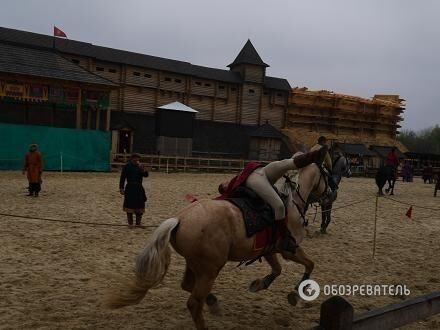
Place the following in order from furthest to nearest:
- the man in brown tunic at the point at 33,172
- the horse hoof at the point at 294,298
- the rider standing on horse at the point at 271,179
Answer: the man in brown tunic at the point at 33,172, the horse hoof at the point at 294,298, the rider standing on horse at the point at 271,179

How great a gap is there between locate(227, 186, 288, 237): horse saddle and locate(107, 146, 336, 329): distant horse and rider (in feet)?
0.13

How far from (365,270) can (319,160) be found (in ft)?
9.22

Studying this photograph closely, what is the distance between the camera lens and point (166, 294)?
16.7 feet

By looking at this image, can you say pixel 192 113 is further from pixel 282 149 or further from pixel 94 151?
pixel 94 151

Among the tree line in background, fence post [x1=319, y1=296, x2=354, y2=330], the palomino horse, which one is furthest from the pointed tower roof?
the tree line in background

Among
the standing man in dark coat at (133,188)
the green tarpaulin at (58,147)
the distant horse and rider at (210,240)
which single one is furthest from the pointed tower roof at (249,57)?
the distant horse and rider at (210,240)

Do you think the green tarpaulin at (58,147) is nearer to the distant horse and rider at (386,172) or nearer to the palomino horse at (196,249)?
the distant horse and rider at (386,172)

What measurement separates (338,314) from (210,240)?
150cm

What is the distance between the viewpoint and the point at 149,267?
12.7ft

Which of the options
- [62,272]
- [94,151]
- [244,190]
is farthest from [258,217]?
[94,151]

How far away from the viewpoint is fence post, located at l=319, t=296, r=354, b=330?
8.98 ft

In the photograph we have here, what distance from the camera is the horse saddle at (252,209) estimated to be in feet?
14.0

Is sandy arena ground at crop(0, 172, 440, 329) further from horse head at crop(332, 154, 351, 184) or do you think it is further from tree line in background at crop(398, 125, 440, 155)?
tree line in background at crop(398, 125, 440, 155)

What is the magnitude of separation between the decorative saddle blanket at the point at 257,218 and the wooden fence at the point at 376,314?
1.49 m
